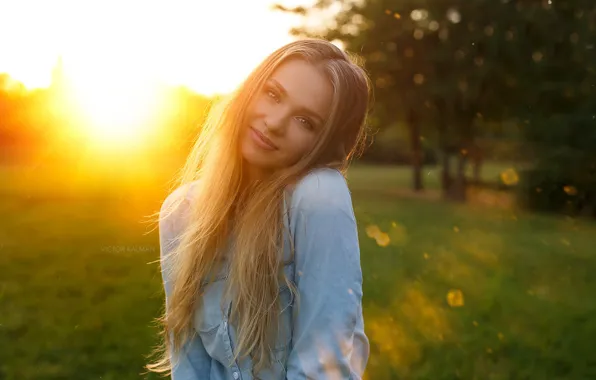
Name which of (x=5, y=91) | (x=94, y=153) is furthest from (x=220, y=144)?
(x=94, y=153)

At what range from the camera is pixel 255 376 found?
184 cm

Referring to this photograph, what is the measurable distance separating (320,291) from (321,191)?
0.78ft

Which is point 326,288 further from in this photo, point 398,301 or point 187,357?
point 398,301

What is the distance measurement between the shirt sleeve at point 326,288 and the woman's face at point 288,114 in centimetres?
25

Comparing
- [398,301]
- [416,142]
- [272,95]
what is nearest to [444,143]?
[416,142]

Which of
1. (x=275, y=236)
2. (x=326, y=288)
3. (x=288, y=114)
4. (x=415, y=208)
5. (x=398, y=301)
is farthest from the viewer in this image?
(x=415, y=208)

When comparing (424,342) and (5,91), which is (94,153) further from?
(424,342)

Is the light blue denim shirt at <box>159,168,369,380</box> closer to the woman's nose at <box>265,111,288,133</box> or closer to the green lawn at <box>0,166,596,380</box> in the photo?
the woman's nose at <box>265,111,288,133</box>

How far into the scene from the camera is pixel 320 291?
64.1 inches

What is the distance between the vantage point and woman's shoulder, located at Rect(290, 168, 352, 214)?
5.50 ft

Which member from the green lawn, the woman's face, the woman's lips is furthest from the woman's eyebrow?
the green lawn

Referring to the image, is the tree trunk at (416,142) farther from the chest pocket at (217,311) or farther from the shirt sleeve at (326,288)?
the shirt sleeve at (326,288)

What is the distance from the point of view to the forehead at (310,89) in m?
1.86

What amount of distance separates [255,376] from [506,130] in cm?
2027
